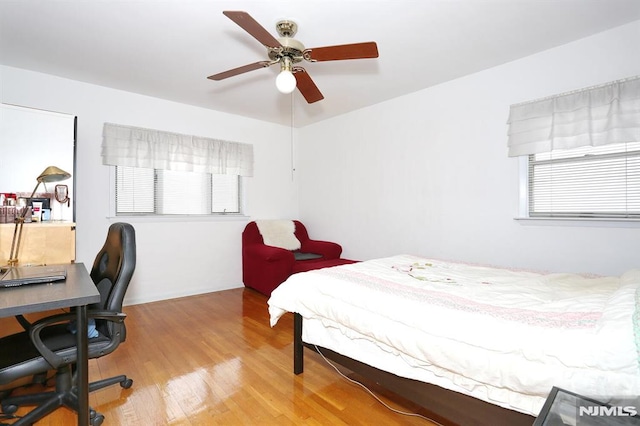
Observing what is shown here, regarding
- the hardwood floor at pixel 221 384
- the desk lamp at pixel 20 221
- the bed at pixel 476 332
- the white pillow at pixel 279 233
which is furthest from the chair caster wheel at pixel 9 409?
the white pillow at pixel 279 233

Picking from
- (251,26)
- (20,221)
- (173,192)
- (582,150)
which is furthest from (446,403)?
(173,192)

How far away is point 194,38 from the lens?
247cm

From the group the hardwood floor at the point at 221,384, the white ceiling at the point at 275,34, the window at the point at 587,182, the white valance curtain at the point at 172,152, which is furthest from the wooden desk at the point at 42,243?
the window at the point at 587,182

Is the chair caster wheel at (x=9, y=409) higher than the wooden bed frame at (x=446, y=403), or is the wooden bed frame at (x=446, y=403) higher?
the wooden bed frame at (x=446, y=403)

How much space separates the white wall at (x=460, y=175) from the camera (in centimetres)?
243

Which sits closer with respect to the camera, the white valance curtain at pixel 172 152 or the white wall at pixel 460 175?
the white wall at pixel 460 175

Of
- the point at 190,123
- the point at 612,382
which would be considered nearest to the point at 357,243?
the point at 190,123

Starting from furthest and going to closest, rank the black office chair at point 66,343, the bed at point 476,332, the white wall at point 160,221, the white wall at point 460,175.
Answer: the white wall at point 160,221 → the white wall at point 460,175 → the black office chair at point 66,343 → the bed at point 476,332

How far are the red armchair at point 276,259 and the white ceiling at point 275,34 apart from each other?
1.93m

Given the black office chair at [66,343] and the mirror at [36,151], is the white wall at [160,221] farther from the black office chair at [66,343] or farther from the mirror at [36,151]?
the black office chair at [66,343]

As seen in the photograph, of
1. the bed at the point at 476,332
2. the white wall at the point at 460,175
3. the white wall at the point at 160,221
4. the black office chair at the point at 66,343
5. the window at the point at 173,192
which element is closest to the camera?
the bed at the point at 476,332

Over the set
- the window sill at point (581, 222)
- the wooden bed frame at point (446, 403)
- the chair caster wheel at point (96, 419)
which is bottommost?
the chair caster wheel at point (96, 419)

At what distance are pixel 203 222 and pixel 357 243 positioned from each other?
2.11 metres

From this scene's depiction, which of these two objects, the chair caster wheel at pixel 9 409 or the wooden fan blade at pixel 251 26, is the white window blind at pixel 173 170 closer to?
the chair caster wheel at pixel 9 409
